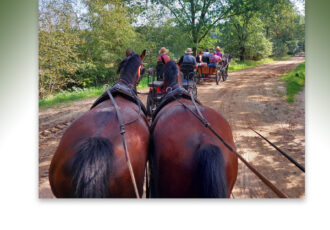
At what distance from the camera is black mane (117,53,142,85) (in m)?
2.95

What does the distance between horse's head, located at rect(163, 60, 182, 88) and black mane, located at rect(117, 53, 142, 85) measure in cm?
36

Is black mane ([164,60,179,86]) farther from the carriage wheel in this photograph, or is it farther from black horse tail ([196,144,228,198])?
the carriage wheel

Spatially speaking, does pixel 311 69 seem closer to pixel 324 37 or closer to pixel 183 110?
pixel 324 37

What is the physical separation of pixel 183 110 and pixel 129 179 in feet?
2.24

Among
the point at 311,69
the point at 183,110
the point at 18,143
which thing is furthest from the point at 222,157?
the point at 18,143

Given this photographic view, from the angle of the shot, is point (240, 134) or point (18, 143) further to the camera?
point (240, 134)

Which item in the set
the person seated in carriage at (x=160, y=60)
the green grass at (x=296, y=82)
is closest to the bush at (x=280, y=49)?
the green grass at (x=296, y=82)

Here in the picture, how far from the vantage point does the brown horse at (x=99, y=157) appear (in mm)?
1494

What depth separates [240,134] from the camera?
12.2 feet

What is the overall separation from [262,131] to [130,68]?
1.90m

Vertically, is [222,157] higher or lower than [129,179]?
higher

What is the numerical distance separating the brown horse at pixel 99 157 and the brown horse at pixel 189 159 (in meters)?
0.15

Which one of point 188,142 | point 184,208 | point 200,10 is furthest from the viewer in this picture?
point 200,10

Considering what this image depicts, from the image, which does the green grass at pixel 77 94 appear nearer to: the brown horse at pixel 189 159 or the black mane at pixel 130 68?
the black mane at pixel 130 68
